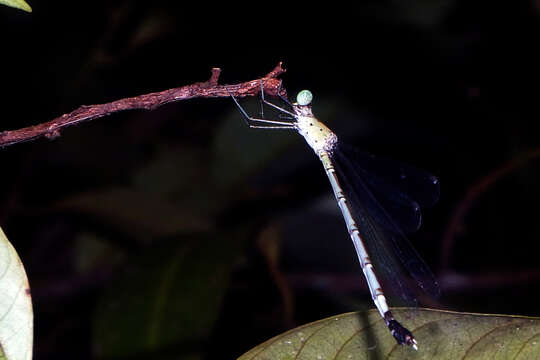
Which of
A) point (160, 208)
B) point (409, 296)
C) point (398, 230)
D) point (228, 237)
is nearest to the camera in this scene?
point (409, 296)

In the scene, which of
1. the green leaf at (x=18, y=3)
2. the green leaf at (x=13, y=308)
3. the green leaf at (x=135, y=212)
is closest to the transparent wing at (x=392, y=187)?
the green leaf at (x=135, y=212)

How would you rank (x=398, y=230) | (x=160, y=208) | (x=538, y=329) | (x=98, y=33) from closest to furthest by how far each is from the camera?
(x=538, y=329), (x=398, y=230), (x=160, y=208), (x=98, y=33)

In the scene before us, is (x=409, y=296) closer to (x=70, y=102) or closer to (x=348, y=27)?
(x=348, y=27)

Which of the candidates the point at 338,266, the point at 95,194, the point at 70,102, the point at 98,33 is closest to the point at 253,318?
the point at 338,266

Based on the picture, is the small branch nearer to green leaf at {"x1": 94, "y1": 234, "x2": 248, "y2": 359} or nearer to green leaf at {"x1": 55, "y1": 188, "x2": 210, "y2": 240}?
green leaf at {"x1": 94, "y1": 234, "x2": 248, "y2": 359}

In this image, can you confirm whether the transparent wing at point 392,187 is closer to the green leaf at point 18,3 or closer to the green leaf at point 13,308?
the green leaf at point 13,308

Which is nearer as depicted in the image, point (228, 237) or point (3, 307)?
point (3, 307)

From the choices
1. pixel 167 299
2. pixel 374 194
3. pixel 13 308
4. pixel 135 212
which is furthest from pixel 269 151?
pixel 13 308
